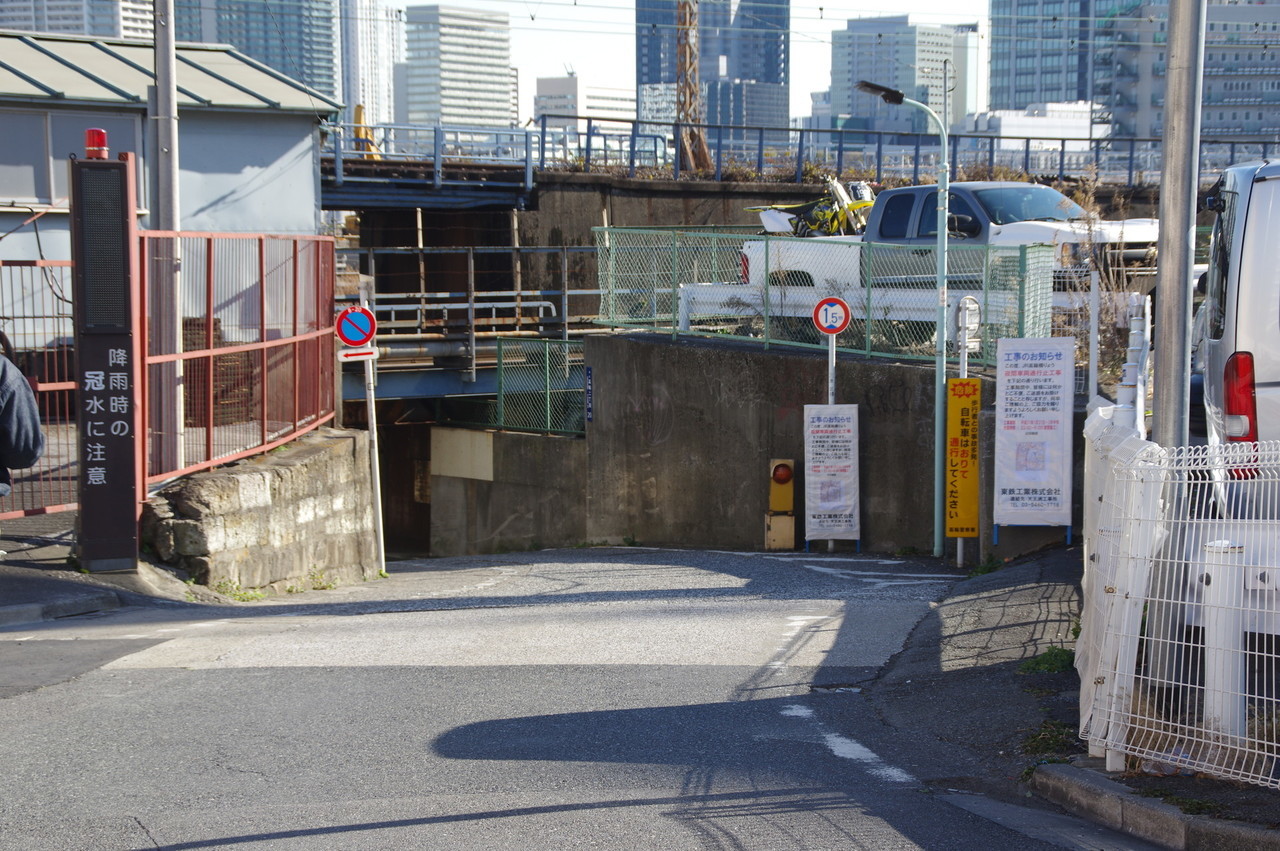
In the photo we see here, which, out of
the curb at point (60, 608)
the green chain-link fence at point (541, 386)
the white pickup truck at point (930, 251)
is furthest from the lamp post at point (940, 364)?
the green chain-link fence at point (541, 386)

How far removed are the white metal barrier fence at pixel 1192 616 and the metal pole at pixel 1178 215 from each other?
1.25m

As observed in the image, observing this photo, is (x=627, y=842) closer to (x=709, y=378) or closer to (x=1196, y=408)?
(x=1196, y=408)

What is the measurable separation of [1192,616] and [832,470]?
386 inches

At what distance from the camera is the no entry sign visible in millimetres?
14453

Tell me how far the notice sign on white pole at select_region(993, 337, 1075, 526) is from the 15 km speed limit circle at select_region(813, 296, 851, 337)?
2.24 m

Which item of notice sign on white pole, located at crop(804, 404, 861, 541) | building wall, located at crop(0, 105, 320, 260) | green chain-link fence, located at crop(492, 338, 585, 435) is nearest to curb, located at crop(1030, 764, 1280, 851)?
notice sign on white pole, located at crop(804, 404, 861, 541)

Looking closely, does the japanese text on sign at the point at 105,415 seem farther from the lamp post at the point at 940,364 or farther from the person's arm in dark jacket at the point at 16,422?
the lamp post at the point at 940,364

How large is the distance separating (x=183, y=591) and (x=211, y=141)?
537 inches

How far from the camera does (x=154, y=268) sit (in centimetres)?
1090

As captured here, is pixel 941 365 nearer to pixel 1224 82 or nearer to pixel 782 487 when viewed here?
pixel 782 487

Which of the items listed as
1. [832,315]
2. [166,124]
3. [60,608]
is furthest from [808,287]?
[60,608]

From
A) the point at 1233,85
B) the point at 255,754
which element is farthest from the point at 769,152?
the point at 1233,85

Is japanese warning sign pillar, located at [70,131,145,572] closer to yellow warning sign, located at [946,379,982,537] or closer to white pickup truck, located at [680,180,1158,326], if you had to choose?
yellow warning sign, located at [946,379,982,537]

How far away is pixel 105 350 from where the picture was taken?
32.3 ft
